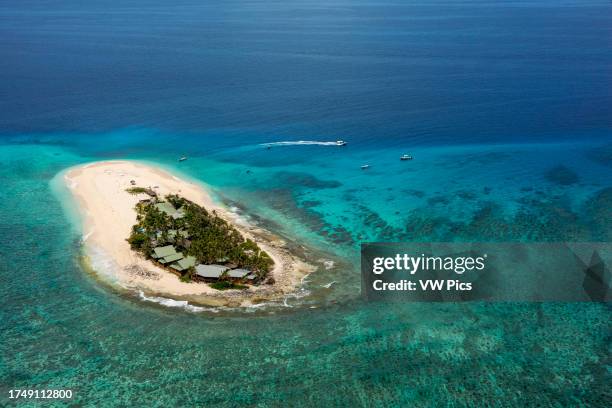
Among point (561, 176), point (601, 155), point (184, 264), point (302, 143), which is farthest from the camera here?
point (302, 143)

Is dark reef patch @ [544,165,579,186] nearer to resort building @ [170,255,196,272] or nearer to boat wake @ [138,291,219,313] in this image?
resort building @ [170,255,196,272]

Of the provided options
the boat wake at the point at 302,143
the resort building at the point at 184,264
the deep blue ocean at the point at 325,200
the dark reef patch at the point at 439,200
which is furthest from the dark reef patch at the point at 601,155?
the resort building at the point at 184,264

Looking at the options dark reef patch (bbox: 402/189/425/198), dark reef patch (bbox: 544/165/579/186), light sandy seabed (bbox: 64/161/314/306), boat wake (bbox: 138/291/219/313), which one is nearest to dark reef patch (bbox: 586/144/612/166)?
dark reef patch (bbox: 544/165/579/186)

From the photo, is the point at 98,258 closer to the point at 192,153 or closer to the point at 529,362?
the point at 192,153

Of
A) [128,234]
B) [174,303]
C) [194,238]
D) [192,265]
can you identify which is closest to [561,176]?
[194,238]

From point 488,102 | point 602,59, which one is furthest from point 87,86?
point 602,59

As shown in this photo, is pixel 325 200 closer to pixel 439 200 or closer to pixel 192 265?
pixel 439 200
